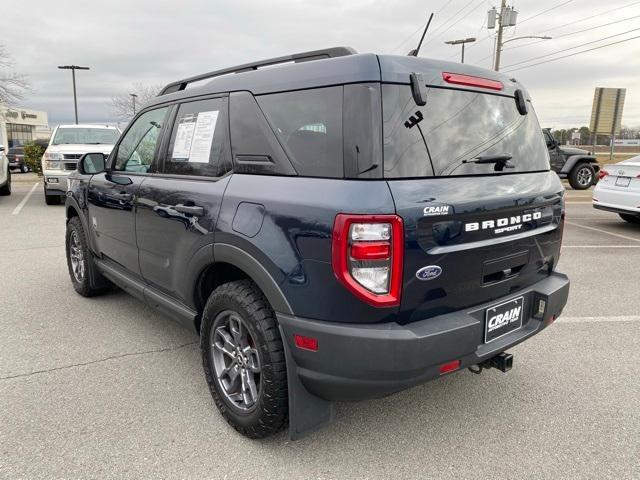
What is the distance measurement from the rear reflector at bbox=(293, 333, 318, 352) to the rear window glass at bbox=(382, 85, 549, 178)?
0.78m

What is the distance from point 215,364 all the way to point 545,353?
242cm

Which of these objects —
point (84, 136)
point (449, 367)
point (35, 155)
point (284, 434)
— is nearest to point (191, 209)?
point (284, 434)

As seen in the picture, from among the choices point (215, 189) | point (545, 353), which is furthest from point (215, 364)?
point (545, 353)

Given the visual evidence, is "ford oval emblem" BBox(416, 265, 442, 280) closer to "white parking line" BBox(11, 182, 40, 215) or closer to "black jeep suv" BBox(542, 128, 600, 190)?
"white parking line" BBox(11, 182, 40, 215)

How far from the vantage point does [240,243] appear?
7.85ft

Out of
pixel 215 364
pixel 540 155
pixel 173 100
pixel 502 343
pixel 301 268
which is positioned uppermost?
pixel 173 100

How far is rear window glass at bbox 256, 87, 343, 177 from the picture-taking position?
7.06ft

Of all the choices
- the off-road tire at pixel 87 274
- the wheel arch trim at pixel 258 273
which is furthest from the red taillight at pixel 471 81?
the off-road tire at pixel 87 274

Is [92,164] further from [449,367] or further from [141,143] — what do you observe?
[449,367]

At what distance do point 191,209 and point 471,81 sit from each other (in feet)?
5.44

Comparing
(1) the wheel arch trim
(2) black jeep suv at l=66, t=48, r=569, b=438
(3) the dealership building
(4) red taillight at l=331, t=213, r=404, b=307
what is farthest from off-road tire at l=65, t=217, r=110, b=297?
(3) the dealership building

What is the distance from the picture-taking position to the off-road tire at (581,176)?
1616cm

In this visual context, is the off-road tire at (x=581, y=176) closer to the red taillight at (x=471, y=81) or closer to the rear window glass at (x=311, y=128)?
the red taillight at (x=471, y=81)

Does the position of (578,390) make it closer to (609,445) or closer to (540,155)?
(609,445)
